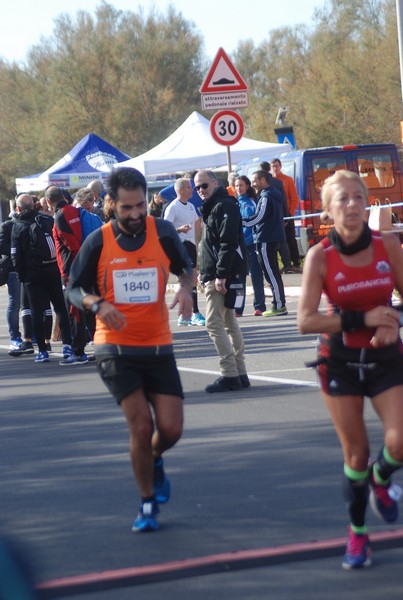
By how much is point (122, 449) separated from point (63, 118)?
177ft

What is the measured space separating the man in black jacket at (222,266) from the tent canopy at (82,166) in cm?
2161

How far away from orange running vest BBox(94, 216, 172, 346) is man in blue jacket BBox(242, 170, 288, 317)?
34.9 ft

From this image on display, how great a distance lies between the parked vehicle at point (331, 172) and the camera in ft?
77.9

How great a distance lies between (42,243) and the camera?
14.4m

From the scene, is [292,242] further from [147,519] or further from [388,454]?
[388,454]

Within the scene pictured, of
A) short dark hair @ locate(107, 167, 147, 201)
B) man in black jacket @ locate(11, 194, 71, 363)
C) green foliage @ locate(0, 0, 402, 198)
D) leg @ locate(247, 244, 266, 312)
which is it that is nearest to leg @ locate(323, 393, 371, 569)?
short dark hair @ locate(107, 167, 147, 201)

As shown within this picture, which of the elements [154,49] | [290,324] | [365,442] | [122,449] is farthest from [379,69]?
[365,442]

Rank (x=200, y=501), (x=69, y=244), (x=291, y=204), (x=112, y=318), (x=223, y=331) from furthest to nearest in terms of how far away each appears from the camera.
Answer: (x=291, y=204) < (x=69, y=244) < (x=223, y=331) < (x=200, y=501) < (x=112, y=318)

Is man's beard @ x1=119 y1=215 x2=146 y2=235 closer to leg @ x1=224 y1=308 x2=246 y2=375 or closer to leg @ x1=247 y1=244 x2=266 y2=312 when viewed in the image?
leg @ x1=224 y1=308 x2=246 y2=375

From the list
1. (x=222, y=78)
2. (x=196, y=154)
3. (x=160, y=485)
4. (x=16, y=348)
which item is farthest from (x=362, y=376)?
(x=196, y=154)

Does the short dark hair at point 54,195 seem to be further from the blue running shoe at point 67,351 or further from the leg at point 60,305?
the blue running shoe at point 67,351

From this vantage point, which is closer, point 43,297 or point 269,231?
point 43,297

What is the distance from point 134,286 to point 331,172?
60.9 ft

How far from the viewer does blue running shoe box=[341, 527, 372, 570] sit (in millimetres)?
5734
